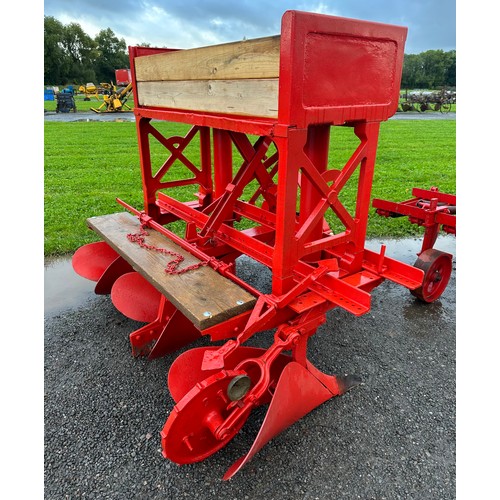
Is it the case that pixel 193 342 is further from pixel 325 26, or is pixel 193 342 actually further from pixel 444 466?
pixel 325 26

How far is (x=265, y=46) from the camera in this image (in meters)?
2.12

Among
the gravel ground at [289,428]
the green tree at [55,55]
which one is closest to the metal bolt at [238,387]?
the gravel ground at [289,428]

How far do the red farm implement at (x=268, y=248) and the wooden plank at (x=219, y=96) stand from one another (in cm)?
1

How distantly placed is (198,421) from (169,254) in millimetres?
1433

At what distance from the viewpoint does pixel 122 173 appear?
9.29 meters

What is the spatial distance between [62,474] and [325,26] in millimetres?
3090

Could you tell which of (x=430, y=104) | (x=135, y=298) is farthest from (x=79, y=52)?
(x=135, y=298)

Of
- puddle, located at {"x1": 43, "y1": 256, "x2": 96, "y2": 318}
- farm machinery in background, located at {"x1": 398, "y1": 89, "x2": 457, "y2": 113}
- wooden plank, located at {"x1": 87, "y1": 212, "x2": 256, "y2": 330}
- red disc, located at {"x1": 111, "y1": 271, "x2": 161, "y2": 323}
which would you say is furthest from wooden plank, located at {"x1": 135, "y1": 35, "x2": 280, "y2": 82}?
farm machinery in background, located at {"x1": 398, "y1": 89, "x2": 457, "y2": 113}

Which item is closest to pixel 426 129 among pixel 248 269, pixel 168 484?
pixel 248 269

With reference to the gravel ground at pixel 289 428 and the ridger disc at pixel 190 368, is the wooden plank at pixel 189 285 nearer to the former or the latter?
the ridger disc at pixel 190 368

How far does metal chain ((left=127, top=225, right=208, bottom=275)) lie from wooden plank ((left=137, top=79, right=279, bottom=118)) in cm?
116

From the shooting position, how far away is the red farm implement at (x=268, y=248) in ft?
7.09

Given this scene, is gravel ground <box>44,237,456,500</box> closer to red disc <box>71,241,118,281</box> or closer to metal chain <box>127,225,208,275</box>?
red disc <box>71,241,118,281</box>

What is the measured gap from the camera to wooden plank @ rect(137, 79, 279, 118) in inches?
86.7
